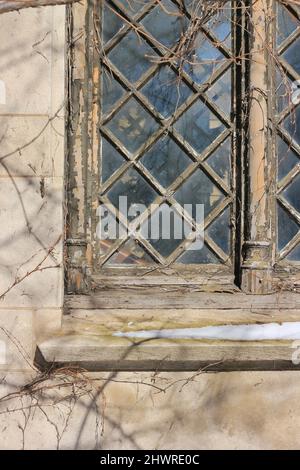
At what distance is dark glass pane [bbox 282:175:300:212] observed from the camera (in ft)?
12.2

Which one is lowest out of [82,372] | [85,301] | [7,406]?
[7,406]

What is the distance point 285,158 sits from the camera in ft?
12.2

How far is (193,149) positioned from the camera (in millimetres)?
3691

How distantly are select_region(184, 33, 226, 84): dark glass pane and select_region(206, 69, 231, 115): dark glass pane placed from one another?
0.08 meters

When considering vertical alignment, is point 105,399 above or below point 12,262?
below

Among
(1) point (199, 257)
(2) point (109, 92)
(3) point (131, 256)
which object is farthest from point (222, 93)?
(3) point (131, 256)

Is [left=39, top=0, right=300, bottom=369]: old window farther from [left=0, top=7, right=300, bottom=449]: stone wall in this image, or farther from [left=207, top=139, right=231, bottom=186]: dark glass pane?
[left=0, top=7, right=300, bottom=449]: stone wall

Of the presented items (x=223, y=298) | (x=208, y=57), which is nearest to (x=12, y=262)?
(x=223, y=298)

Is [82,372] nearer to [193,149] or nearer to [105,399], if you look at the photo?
[105,399]

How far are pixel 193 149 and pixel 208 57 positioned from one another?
25.1 inches

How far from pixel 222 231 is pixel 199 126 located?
724mm

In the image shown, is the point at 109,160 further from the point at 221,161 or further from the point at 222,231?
the point at 222,231

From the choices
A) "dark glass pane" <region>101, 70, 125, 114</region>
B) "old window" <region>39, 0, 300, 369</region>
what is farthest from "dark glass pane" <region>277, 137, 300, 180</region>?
"dark glass pane" <region>101, 70, 125, 114</region>

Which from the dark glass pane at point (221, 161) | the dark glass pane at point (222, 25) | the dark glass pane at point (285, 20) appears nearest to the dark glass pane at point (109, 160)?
the dark glass pane at point (221, 161)
